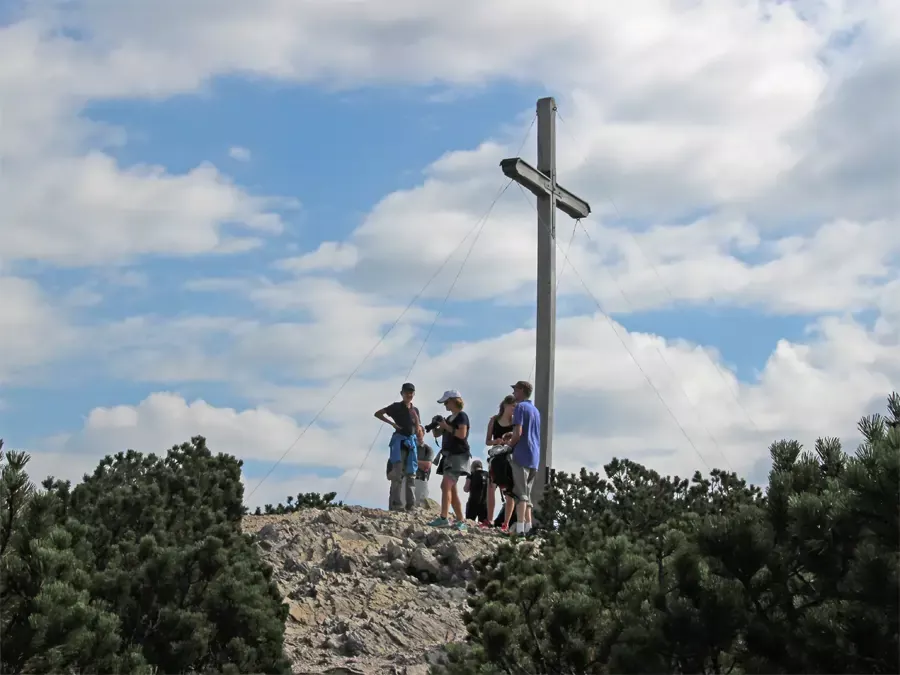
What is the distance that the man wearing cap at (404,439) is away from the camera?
48.5 feet

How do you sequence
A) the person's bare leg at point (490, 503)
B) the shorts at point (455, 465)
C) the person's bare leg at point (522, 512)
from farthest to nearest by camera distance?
the shorts at point (455, 465) < the person's bare leg at point (490, 503) < the person's bare leg at point (522, 512)

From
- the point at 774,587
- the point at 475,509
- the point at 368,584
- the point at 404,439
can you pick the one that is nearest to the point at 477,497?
the point at 475,509

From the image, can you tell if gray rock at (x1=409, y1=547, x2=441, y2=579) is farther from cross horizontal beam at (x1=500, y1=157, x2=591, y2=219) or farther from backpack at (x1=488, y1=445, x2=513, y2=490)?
cross horizontal beam at (x1=500, y1=157, x2=591, y2=219)

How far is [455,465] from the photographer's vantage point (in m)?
14.2

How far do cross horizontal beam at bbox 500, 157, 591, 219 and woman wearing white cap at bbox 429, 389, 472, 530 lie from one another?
3.30 meters

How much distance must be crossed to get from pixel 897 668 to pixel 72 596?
4.30 metres

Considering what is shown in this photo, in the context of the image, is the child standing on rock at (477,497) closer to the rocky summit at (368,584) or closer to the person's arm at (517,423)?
the rocky summit at (368,584)

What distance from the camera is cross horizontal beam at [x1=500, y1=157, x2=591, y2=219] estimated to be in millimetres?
15969

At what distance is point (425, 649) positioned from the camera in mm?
10297

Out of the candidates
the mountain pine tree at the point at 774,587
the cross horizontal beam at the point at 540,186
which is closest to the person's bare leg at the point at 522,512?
the cross horizontal beam at the point at 540,186

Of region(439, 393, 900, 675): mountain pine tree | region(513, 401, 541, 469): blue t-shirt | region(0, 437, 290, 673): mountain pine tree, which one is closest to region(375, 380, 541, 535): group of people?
region(513, 401, 541, 469): blue t-shirt

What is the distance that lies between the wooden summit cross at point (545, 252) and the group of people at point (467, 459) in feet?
2.89

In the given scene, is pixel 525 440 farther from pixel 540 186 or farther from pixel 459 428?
pixel 540 186

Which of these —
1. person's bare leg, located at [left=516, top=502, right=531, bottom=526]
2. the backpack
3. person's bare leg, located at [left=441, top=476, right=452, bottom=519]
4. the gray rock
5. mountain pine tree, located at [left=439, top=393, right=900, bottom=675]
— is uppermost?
the backpack
